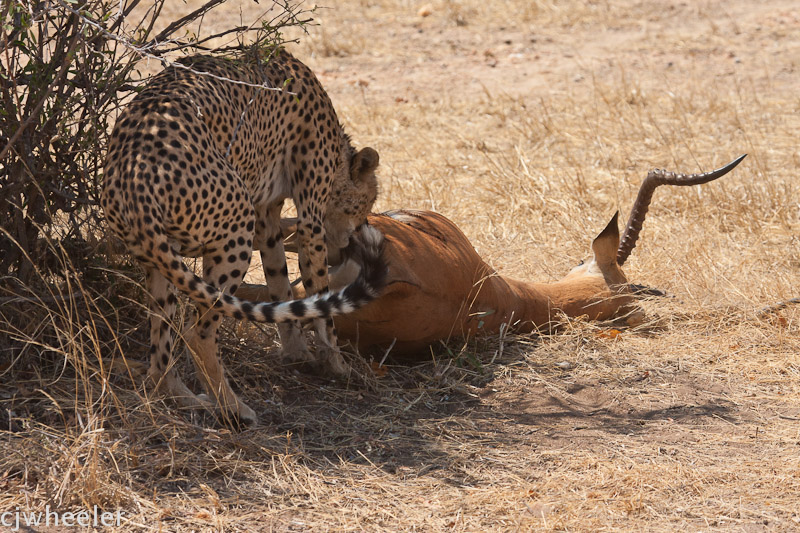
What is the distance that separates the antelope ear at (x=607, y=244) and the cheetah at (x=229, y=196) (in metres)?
1.30

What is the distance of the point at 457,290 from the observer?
470 cm

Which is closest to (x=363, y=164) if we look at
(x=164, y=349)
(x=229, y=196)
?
(x=229, y=196)

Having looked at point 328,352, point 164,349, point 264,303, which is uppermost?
point 264,303

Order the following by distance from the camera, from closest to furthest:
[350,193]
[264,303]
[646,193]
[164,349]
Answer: [264,303], [164,349], [350,193], [646,193]

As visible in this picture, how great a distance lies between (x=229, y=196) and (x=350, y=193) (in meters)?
1.35

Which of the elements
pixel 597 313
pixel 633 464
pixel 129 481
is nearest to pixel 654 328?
pixel 597 313

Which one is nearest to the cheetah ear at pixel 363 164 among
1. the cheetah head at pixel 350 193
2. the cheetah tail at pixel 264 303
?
the cheetah head at pixel 350 193

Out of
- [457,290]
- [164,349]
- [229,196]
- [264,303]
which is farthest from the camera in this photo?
[457,290]

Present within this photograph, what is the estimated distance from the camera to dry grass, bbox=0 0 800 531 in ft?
11.2

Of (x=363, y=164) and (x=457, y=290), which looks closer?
(x=457, y=290)

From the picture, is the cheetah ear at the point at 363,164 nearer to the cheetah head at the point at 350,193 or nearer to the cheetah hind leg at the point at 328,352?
the cheetah head at the point at 350,193

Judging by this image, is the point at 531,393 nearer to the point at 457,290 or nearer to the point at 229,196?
the point at 457,290

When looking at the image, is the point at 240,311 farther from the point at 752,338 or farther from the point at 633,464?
the point at 752,338

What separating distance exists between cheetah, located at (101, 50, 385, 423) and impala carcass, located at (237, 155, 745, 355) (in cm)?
19
